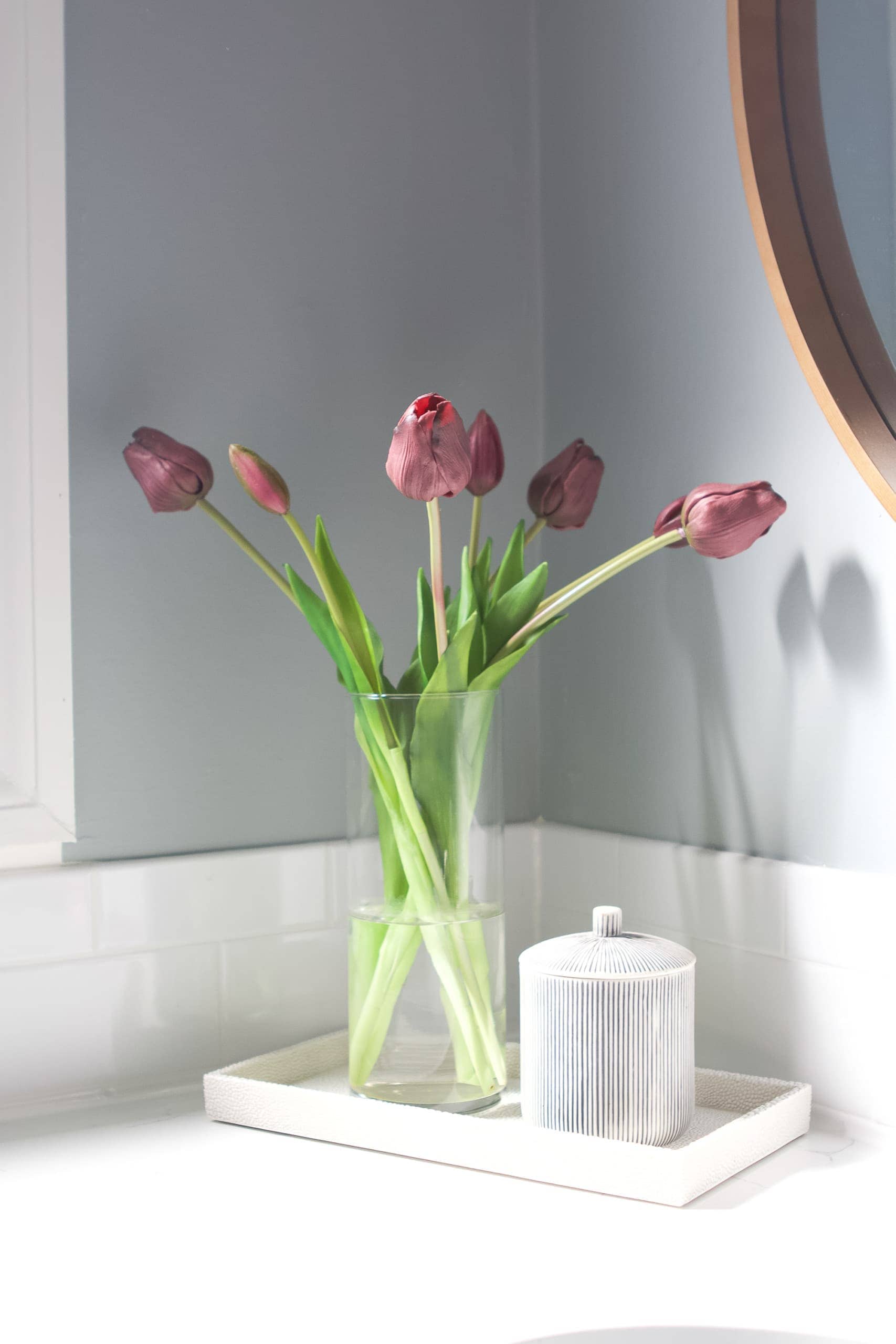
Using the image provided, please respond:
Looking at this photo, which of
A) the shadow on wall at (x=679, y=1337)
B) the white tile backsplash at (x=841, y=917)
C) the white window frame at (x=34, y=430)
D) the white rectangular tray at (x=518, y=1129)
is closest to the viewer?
the shadow on wall at (x=679, y=1337)

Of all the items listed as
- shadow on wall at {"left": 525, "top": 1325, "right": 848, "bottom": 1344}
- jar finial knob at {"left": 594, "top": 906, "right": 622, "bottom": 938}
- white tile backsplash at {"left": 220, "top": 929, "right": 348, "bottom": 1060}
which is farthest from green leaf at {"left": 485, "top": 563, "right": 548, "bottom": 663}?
shadow on wall at {"left": 525, "top": 1325, "right": 848, "bottom": 1344}

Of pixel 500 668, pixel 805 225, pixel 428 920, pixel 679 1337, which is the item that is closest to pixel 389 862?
pixel 428 920

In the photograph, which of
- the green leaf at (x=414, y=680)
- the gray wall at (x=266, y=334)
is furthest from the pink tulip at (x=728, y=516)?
the gray wall at (x=266, y=334)

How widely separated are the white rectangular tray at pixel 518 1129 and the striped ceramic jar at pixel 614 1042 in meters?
0.02

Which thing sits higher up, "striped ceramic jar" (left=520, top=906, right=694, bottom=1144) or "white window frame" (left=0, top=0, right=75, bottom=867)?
"white window frame" (left=0, top=0, right=75, bottom=867)

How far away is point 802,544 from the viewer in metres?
0.90

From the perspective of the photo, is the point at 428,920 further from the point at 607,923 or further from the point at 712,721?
the point at 712,721

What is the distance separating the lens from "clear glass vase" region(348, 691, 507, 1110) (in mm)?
868

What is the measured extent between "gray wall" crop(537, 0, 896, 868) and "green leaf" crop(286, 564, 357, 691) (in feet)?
0.93

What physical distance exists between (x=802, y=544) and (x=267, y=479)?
39cm

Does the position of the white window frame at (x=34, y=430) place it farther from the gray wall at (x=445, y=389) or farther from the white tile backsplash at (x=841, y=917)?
the white tile backsplash at (x=841, y=917)

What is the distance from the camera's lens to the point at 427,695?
2.82ft

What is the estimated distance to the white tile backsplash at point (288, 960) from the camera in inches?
34.4

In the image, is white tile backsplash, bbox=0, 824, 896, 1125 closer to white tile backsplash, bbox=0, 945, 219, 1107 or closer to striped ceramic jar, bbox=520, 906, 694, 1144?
white tile backsplash, bbox=0, 945, 219, 1107
